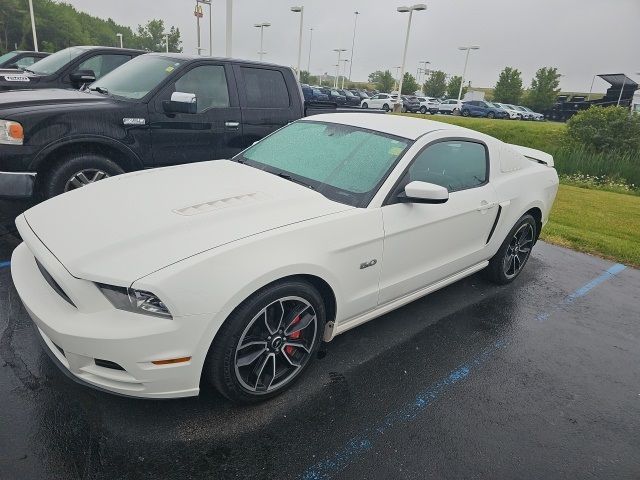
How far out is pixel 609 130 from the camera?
15859 millimetres

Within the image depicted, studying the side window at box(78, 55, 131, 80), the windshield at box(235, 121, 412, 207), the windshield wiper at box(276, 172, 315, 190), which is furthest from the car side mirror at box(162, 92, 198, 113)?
the side window at box(78, 55, 131, 80)

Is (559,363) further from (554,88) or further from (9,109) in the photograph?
(554,88)

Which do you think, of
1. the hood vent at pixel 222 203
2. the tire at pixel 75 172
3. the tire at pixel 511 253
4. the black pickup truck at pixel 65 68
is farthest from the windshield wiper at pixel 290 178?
the black pickup truck at pixel 65 68

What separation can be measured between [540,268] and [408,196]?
10.5 feet

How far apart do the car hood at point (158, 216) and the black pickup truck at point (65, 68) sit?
493 cm

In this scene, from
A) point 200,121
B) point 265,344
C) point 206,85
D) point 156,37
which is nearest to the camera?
point 265,344

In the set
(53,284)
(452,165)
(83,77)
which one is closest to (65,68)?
(83,77)

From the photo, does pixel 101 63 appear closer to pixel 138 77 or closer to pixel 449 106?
pixel 138 77

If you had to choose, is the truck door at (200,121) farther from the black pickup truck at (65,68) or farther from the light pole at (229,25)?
the light pole at (229,25)

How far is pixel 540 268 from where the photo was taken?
5316 millimetres

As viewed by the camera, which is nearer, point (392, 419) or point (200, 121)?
point (392, 419)

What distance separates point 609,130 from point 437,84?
7120 cm

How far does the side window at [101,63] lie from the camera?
736cm

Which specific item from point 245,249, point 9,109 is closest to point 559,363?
point 245,249
